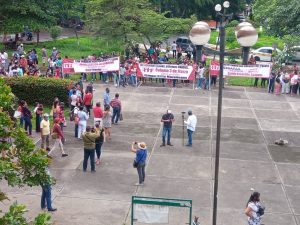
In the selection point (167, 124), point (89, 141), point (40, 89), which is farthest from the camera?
point (40, 89)

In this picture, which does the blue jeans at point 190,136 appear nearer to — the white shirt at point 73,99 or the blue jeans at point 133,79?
the white shirt at point 73,99

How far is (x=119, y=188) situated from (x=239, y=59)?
2563 cm

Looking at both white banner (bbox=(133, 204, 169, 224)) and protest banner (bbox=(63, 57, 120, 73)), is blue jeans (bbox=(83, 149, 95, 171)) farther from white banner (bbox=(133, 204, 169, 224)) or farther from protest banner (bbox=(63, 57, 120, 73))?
protest banner (bbox=(63, 57, 120, 73))

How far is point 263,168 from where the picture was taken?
16.6m

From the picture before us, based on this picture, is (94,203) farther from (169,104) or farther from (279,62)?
(279,62)

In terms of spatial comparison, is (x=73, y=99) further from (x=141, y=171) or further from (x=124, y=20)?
(x=124, y=20)

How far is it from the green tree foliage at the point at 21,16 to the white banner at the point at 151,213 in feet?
85.8

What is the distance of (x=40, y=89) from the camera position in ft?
75.9

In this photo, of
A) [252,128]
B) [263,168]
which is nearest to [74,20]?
[252,128]

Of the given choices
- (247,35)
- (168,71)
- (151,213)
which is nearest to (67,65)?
(168,71)

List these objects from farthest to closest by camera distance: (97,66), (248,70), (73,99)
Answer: (97,66), (248,70), (73,99)

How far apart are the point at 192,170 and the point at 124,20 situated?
17453mm

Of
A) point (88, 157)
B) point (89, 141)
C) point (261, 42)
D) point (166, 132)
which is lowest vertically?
point (88, 157)

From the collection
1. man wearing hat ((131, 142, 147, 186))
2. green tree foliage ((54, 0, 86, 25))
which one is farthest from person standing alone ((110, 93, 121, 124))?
green tree foliage ((54, 0, 86, 25))
